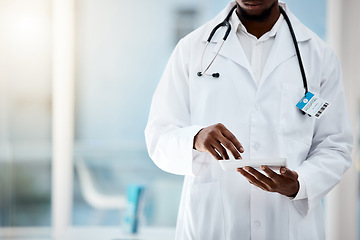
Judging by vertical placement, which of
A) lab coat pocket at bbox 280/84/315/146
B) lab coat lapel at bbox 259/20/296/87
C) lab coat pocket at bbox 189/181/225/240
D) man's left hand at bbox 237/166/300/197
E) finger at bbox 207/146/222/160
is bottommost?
lab coat pocket at bbox 189/181/225/240

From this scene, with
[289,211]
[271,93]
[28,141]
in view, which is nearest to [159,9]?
[28,141]

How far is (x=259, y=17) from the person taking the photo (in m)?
1.42

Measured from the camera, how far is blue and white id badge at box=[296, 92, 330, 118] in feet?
4.30

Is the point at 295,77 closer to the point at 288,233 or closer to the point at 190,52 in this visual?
the point at 190,52

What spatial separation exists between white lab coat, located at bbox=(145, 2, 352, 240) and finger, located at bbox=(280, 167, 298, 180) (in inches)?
2.9

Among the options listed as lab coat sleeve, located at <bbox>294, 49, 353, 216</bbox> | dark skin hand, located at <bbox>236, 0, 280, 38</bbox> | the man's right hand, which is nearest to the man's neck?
dark skin hand, located at <bbox>236, 0, 280, 38</bbox>

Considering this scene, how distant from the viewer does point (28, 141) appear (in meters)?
2.83

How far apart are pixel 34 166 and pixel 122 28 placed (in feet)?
3.30

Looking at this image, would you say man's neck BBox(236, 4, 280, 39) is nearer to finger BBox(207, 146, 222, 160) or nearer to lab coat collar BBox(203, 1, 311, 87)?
lab coat collar BBox(203, 1, 311, 87)

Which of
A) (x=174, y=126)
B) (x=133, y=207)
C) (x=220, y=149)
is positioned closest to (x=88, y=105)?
(x=133, y=207)

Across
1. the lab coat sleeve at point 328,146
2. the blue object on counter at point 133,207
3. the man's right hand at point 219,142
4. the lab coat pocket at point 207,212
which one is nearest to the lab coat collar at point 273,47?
the lab coat sleeve at point 328,146

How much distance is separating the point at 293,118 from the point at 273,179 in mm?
232

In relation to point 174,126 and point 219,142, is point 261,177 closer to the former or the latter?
point 219,142

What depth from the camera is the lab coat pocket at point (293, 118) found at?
134 cm
